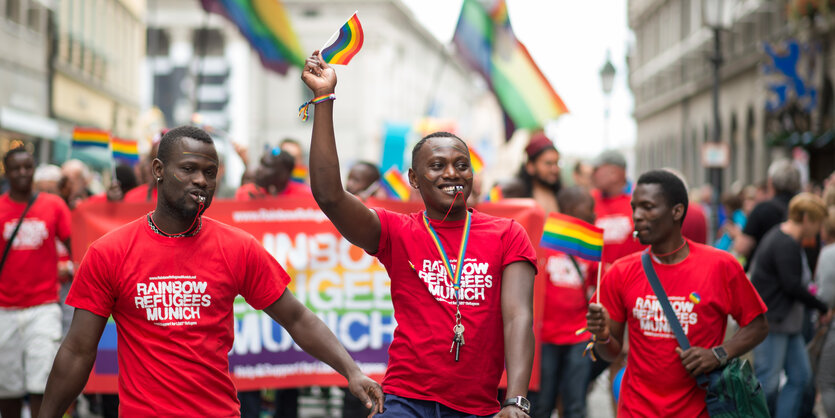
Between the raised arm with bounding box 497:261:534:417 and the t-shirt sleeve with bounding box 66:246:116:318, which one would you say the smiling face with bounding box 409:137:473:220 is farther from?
the t-shirt sleeve with bounding box 66:246:116:318

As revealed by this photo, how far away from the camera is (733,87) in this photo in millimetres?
34844

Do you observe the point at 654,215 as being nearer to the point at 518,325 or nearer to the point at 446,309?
the point at 518,325

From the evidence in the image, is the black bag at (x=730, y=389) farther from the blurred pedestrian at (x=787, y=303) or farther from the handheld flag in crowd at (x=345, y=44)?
the blurred pedestrian at (x=787, y=303)

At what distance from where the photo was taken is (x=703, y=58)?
38.8 metres

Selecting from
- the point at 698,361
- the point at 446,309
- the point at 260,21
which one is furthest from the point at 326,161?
the point at 260,21

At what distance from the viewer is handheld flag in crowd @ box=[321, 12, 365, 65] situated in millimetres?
3873

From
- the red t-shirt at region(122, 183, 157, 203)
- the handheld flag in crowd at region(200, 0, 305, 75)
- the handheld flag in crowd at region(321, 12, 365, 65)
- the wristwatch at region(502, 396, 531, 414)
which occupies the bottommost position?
the wristwatch at region(502, 396, 531, 414)

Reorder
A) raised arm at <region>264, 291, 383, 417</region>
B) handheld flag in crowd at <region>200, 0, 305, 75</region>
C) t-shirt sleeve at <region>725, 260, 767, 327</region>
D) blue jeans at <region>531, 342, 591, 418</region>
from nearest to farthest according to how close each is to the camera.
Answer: raised arm at <region>264, 291, 383, 417</region> < t-shirt sleeve at <region>725, 260, 767, 327</region> < blue jeans at <region>531, 342, 591, 418</region> < handheld flag in crowd at <region>200, 0, 305, 75</region>

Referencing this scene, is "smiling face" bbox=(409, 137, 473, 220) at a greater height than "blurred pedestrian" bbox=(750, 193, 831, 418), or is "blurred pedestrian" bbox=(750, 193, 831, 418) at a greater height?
"smiling face" bbox=(409, 137, 473, 220)

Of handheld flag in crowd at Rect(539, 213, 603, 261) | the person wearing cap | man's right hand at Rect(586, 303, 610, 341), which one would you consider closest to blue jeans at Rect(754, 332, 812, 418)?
the person wearing cap

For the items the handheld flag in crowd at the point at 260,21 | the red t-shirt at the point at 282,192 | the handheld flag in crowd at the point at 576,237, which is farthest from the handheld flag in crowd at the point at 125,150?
the handheld flag in crowd at the point at 576,237

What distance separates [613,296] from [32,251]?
433 centimetres

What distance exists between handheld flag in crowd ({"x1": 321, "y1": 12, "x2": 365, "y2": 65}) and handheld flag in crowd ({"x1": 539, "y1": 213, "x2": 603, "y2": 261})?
151 centimetres

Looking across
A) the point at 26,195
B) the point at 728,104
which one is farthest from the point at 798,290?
the point at 728,104
